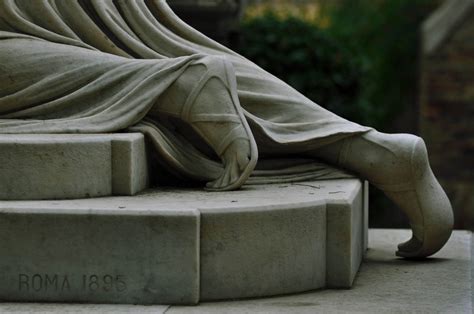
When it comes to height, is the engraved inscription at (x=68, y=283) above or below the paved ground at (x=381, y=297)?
above

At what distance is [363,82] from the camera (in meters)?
15.2

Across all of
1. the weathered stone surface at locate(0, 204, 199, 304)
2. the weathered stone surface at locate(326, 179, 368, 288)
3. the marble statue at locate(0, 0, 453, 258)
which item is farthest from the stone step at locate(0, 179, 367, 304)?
the marble statue at locate(0, 0, 453, 258)

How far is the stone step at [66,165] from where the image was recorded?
761cm

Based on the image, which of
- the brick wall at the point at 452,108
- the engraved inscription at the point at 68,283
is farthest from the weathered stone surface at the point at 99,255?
the brick wall at the point at 452,108

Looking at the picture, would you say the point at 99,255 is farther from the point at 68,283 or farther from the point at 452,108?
the point at 452,108

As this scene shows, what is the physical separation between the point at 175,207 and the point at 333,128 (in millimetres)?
1393

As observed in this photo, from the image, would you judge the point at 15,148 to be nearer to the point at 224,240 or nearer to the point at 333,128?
the point at 224,240

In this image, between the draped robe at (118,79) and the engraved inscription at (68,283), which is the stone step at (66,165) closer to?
the draped robe at (118,79)

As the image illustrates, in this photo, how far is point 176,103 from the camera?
8023mm

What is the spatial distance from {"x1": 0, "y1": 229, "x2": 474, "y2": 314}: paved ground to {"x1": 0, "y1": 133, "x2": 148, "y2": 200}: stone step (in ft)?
2.14

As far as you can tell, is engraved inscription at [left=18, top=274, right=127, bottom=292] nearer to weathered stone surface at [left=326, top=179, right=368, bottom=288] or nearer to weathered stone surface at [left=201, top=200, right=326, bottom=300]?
weathered stone surface at [left=201, top=200, right=326, bottom=300]

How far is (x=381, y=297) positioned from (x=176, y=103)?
1.47 meters

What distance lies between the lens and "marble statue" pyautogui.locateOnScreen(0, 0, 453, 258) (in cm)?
799

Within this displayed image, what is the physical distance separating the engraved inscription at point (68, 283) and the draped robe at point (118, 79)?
2.93 feet
